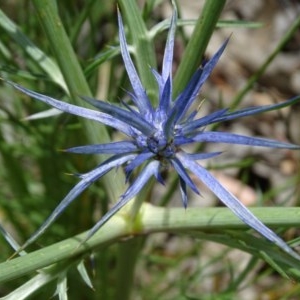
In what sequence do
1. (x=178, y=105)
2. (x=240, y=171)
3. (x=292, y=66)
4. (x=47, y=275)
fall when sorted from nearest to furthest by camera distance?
1. (x=178, y=105)
2. (x=47, y=275)
3. (x=240, y=171)
4. (x=292, y=66)

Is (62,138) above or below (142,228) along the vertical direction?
above

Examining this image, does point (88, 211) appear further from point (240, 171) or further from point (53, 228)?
point (240, 171)

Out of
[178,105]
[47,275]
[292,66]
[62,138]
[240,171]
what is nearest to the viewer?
→ [178,105]

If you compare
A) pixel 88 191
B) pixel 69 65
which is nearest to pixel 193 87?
pixel 69 65

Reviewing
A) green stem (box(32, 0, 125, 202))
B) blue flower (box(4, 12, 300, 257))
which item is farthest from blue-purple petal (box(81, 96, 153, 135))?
green stem (box(32, 0, 125, 202))

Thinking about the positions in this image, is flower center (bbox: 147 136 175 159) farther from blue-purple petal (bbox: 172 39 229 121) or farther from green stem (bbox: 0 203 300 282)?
green stem (bbox: 0 203 300 282)

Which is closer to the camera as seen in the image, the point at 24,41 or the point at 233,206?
the point at 233,206

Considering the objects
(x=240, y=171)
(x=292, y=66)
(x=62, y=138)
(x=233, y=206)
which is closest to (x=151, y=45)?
(x=233, y=206)

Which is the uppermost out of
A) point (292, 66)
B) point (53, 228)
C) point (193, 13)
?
point (193, 13)
